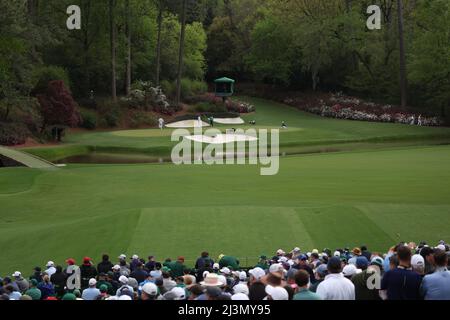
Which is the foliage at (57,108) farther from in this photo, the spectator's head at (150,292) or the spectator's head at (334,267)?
the spectator's head at (334,267)

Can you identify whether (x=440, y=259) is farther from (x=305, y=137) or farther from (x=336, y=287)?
(x=305, y=137)

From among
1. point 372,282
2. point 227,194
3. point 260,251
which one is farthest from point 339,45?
point 372,282

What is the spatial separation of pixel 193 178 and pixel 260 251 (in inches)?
720

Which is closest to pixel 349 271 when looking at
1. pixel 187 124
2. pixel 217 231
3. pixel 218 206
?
pixel 217 231

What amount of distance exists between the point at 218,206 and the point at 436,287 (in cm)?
1922

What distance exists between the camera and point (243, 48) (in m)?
99.8

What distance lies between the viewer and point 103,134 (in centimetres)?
6172

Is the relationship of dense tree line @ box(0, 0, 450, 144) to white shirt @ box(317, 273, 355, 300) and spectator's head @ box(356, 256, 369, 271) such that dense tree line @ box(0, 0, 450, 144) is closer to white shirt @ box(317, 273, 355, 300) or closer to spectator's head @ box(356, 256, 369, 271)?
spectator's head @ box(356, 256, 369, 271)

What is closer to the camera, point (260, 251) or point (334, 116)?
→ point (260, 251)

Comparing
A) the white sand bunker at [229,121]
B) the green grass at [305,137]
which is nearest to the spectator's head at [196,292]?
the green grass at [305,137]

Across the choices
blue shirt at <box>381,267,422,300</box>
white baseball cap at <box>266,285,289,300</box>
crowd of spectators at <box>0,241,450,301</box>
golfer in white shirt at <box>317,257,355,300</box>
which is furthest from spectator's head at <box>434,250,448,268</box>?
white baseball cap at <box>266,285,289,300</box>

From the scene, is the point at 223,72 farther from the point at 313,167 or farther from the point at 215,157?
the point at 313,167
